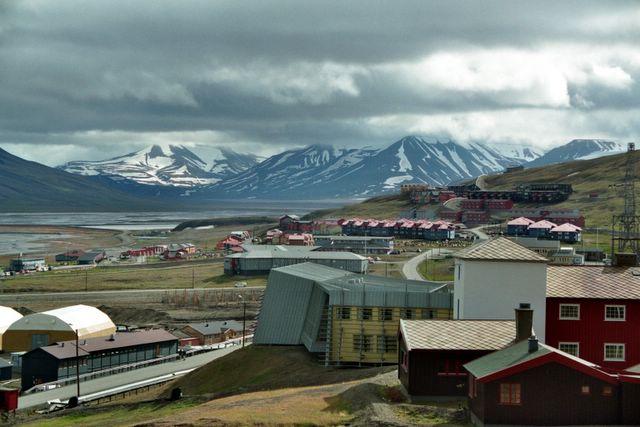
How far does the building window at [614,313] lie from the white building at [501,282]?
3.20m

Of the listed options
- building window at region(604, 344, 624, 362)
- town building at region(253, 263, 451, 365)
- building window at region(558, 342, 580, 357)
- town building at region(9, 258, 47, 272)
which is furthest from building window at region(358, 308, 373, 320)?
town building at region(9, 258, 47, 272)

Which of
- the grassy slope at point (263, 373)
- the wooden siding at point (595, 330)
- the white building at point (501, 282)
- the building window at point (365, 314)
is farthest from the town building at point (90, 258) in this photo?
the wooden siding at point (595, 330)

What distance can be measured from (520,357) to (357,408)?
7261 mm

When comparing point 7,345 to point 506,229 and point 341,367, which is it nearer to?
point 341,367

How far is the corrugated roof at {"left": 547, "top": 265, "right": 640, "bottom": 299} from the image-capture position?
147ft

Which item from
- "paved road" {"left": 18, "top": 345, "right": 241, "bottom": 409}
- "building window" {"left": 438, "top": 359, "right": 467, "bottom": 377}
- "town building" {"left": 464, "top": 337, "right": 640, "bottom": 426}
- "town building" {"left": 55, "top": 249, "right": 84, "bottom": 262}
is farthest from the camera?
"town building" {"left": 55, "top": 249, "right": 84, "bottom": 262}

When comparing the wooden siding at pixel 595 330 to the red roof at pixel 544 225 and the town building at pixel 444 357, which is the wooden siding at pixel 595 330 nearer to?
the town building at pixel 444 357

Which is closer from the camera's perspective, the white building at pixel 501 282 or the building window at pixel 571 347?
the building window at pixel 571 347

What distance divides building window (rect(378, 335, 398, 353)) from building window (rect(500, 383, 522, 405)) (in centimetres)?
2193

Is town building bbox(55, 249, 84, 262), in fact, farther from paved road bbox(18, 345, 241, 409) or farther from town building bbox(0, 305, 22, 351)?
paved road bbox(18, 345, 241, 409)

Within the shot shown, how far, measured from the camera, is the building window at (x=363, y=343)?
56125mm

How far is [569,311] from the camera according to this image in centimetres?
4500

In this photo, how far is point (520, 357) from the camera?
1375 inches

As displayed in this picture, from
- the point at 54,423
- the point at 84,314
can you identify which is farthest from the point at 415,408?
the point at 84,314
